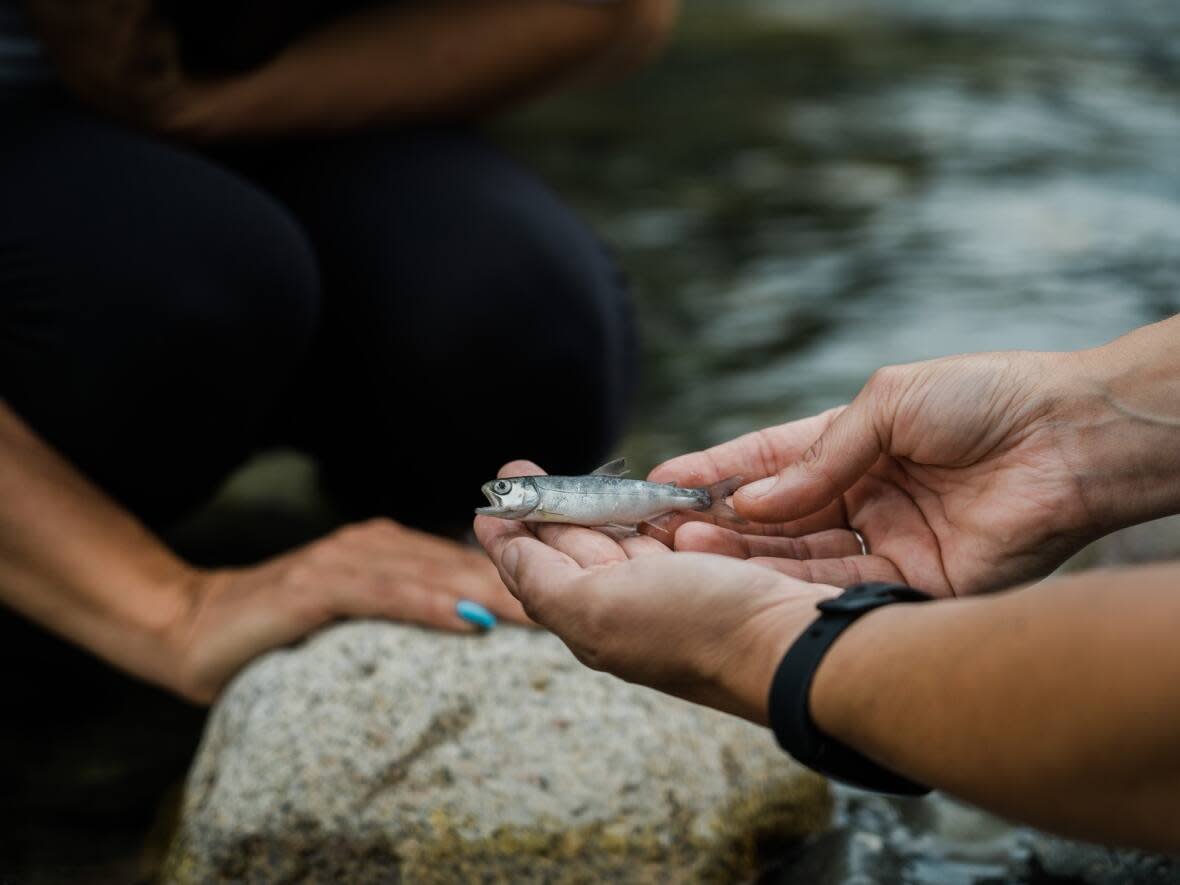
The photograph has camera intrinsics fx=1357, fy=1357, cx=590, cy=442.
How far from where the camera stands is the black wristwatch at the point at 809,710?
1.64 meters

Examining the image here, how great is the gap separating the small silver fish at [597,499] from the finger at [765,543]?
5cm

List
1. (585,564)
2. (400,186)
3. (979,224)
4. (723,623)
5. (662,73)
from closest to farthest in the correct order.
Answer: (723,623), (585,564), (400,186), (979,224), (662,73)

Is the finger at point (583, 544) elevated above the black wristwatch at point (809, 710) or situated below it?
below

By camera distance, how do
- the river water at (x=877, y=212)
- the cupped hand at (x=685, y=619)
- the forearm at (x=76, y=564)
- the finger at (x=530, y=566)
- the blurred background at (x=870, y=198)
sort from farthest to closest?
the blurred background at (x=870, y=198), the river water at (x=877, y=212), the forearm at (x=76, y=564), the finger at (x=530, y=566), the cupped hand at (x=685, y=619)

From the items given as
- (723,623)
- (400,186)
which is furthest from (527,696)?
(400,186)

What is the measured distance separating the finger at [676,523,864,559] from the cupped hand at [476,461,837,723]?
332 millimetres

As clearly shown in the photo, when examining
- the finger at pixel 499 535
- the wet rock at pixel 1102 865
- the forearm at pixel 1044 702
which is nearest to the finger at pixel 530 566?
the finger at pixel 499 535

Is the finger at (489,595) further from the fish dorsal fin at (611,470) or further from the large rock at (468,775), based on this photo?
the fish dorsal fin at (611,470)

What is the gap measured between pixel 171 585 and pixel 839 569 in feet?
4.70

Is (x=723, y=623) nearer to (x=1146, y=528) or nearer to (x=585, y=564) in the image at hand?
(x=585, y=564)

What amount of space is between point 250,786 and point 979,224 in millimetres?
4770

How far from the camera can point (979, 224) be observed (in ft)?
20.7

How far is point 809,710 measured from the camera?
1.64 m

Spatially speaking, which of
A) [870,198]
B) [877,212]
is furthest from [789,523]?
[870,198]
